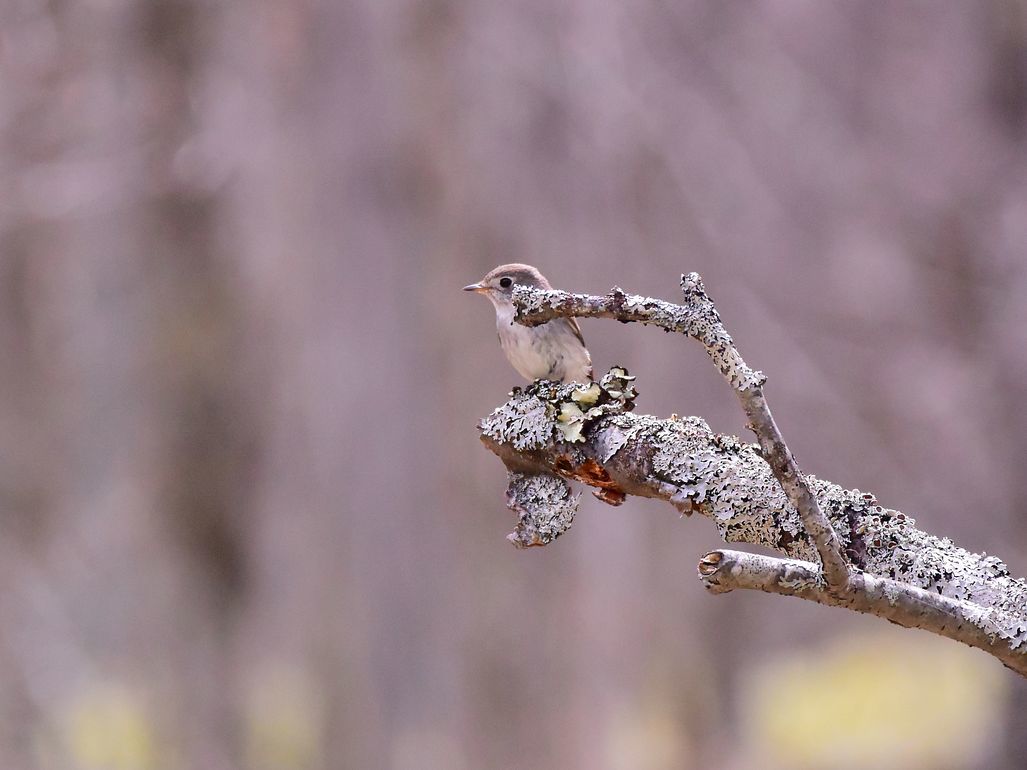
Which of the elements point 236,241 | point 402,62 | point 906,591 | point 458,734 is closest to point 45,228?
point 236,241

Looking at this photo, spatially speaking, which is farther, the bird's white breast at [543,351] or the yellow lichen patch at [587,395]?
the bird's white breast at [543,351]

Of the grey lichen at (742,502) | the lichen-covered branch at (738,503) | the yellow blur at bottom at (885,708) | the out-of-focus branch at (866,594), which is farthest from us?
the yellow blur at bottom at (885,708)

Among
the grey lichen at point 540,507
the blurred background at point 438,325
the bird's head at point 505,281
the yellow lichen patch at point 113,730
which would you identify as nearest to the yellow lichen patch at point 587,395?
the grey lichen at point 540,507

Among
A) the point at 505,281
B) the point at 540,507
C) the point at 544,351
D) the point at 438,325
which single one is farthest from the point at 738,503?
the point at 438,325

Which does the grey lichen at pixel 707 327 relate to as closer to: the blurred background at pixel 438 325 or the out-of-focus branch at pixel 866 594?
the out-of-focus branch at pixel 866 594

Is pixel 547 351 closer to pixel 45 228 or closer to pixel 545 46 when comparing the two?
pixel 545 46

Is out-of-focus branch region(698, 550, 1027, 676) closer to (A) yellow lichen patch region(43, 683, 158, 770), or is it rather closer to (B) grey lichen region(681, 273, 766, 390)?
(B) grey lichen region(681, 273, 766, 390)
